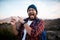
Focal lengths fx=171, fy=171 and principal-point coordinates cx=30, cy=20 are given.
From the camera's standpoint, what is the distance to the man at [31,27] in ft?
6.82

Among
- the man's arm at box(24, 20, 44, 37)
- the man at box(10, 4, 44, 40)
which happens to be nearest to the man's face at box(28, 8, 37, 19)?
the man at box(10, 4, 44, 40)

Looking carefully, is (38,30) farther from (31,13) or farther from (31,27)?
(31,13)

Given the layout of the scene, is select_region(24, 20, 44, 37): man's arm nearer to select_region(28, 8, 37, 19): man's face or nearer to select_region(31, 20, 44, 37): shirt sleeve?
select_region(31, 20, 44, 37): shirt sleeve

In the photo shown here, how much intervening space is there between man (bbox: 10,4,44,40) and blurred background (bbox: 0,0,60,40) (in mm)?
53

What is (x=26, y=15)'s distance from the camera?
216 cm

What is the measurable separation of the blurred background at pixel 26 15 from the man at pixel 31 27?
0.17 feet

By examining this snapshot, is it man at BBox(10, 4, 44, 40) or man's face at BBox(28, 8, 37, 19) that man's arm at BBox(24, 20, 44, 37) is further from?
man's face at BBox(28, 8, 37, 19)

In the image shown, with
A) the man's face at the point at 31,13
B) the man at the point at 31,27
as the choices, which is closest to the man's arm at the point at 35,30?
the man at the point at 31,27

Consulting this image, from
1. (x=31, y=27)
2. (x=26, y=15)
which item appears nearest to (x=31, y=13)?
(x=26, y=15)

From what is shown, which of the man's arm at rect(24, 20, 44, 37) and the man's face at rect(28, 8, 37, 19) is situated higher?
the man's face at rect(28, 8, 37, 19)

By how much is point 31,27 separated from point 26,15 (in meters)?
0.17

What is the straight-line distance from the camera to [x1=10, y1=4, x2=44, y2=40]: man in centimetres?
208

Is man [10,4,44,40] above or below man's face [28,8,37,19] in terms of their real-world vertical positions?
below

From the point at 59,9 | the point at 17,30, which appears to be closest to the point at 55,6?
the point at 59,9
